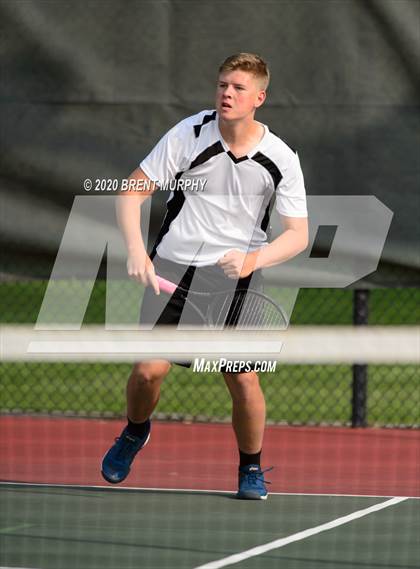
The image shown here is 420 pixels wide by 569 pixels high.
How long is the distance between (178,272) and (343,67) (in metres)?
1.95

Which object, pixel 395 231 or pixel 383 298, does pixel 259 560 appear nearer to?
pixel 395 231

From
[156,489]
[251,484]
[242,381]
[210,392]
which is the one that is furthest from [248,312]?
[210,392]

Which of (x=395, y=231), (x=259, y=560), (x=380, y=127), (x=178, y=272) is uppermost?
(x=380, y=127)

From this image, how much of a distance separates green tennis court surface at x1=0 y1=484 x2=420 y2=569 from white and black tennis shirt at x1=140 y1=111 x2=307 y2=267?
91 cm

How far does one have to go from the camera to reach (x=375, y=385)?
11.0 metres

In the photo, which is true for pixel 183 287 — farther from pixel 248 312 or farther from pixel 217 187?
pixel 217 187

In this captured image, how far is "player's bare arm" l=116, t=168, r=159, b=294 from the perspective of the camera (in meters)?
5.12

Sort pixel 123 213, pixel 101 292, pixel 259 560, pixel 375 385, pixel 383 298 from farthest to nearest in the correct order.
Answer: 1. pixel 383 298
2. pixel 101 292
3. pixel 375 385
4. pixel 123 213
5. pixel 259 560

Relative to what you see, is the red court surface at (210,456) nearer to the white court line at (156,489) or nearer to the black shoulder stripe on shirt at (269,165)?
the white court line at (156,489)

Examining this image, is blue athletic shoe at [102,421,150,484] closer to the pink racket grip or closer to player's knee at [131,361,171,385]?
player's knee at [131,361,171,385]

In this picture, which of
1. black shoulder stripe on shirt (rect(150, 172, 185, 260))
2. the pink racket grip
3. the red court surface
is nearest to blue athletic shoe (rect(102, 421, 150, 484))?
the red court surface

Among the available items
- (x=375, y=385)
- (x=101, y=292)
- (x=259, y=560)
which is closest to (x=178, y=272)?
(x=259, y=560)

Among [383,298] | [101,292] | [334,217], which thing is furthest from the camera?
[383,298]

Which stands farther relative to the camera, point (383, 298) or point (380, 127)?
point (383, 298)
